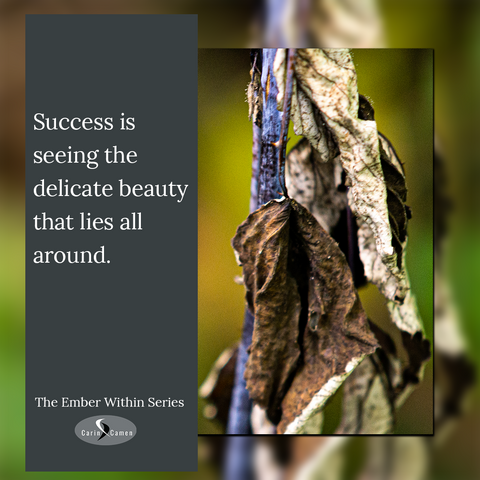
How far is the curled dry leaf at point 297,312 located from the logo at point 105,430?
0.99ft

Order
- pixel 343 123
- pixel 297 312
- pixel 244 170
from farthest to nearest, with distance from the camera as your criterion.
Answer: pixel 244 170, pixel 297 312, pixel 343 123

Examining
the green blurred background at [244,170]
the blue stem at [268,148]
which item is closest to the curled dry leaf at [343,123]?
the blue stem at [268,148]

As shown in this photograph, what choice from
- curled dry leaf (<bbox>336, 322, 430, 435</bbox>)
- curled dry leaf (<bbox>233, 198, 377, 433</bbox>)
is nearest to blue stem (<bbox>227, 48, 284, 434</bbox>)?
curled dry leaf (<bbox>233, 198, 377, 433</bbox>)

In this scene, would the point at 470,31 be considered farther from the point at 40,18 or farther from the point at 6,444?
the point at 6,444

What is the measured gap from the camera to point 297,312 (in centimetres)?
88

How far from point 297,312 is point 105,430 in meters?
0.52

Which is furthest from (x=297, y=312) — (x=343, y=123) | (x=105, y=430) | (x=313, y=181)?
(x=105, y=430)

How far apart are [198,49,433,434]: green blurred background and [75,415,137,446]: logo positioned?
18 centimetres

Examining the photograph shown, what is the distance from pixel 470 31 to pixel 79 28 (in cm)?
89

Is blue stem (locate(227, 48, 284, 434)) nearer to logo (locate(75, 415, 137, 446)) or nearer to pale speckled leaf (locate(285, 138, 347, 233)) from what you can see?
pale speckled leaf (locate(285, 138, 347, 233))

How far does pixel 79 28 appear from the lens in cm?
94

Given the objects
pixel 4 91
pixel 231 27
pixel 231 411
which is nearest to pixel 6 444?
pixel 231 411

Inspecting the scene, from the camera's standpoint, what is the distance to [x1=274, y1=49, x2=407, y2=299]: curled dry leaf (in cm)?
78

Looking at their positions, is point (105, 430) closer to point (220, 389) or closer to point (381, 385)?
point (220, 389)
